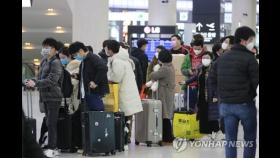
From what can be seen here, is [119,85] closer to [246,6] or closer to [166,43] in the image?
[166,43]

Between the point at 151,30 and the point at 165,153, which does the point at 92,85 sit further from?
the point at 151,30

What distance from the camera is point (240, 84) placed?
5.72 m

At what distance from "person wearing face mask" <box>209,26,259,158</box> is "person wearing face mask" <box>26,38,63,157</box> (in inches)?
103

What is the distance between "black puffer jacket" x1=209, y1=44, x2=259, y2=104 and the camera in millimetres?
5668

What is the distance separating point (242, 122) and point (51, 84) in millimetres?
2896

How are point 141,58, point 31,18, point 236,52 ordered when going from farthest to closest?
point 31,18 < point 141,58 < point 236,52

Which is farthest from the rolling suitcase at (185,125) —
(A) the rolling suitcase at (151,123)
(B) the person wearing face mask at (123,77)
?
(B) the person wearing face mask at (123,77)

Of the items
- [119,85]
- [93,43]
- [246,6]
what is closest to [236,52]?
[119,85]

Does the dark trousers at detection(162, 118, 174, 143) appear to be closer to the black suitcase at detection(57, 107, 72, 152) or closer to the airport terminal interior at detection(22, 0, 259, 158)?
the airport terminal interior at detection(22, 0, 259, 158)

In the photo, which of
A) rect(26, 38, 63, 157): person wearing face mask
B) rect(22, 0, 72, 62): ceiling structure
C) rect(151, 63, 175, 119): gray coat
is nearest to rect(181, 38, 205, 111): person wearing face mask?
rect(151, 63, 175, 119): gray coat

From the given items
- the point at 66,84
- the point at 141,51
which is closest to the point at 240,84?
the point at 66,84

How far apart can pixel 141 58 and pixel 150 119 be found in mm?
2564

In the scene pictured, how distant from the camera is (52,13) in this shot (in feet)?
69.8

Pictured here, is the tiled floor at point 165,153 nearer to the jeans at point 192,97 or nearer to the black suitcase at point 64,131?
the black suitcase at point 64,131
